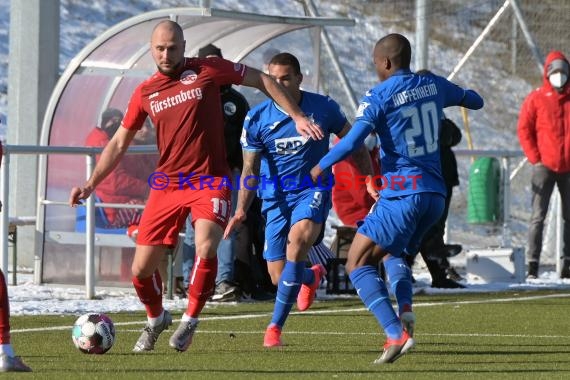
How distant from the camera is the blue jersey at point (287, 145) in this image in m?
11.0

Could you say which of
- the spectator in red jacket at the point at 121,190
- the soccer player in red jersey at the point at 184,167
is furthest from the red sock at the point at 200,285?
the spectator in red jacket at the point at 121,190

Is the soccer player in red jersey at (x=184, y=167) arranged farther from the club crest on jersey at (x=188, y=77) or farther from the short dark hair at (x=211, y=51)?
the short dark hair at (x=211, y=51)

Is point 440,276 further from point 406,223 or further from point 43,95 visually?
point 406,223

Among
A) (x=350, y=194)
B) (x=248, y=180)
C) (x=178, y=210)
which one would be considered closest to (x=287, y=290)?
(x=248, y=180)

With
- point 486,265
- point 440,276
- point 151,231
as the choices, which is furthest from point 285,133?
point 486,265

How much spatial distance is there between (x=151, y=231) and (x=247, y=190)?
1.08 meters

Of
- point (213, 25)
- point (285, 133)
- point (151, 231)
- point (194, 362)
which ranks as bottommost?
point (194, 362)

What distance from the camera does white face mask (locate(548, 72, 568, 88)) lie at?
18406mm

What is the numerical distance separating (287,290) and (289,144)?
1056mm

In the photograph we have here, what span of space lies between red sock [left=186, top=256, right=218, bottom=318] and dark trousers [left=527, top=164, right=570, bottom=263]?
356 inches

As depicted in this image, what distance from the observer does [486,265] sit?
17.9m

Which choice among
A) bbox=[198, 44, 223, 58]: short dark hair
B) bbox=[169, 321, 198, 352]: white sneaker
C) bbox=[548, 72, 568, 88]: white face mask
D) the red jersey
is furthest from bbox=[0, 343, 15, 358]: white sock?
bbox=[548, 72, 568, 88]: white face mask

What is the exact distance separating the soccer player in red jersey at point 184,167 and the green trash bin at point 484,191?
919cm

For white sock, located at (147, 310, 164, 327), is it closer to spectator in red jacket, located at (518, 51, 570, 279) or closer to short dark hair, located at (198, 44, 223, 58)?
short dark hair, located at (198, 44, 223, 58)
